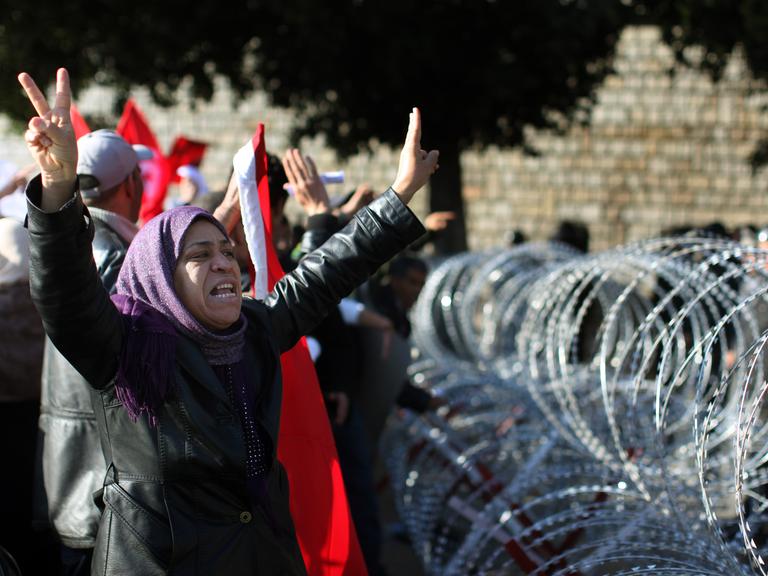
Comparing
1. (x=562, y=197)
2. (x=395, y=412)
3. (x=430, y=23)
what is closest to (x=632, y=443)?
(x=395, y=412)

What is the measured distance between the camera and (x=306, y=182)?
3.91 meters

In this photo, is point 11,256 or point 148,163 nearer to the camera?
point 11,256

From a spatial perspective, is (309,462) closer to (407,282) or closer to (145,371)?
(145,371)

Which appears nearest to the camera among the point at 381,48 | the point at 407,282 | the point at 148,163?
the point at 407,282

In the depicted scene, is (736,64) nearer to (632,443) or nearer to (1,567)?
(632,443)

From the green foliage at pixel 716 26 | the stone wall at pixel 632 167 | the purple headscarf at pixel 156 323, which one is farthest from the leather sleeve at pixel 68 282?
the stone wall at pixel 632 167

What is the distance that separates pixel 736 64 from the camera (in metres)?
Answer: 20.2

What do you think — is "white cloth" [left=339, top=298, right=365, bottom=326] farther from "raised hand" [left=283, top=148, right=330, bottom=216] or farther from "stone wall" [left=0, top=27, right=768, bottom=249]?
"stone wall" [left=0, top=27, right=768, bottom=249]

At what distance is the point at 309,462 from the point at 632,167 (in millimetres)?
17354

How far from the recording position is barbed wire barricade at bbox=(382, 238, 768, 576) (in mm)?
3209

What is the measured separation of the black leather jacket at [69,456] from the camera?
3.11 meters

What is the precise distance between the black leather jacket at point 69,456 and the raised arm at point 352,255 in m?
0.49

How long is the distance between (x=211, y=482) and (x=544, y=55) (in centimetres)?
1000

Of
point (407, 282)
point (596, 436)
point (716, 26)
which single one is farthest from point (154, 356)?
point (716, 26)
